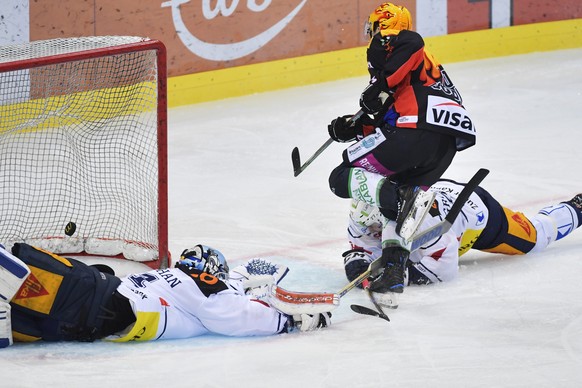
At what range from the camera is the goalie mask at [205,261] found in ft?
12.3

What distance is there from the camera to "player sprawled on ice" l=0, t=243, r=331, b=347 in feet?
11.1

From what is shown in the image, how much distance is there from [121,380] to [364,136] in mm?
1563

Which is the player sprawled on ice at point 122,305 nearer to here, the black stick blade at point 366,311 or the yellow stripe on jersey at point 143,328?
the yellow stripe on jersey at point 143,328

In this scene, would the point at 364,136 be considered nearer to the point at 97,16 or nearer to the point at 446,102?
the point at 446,102

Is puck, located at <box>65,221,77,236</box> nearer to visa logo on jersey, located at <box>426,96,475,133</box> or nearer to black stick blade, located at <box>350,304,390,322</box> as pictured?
black stick blade, located at <box>350,304,390,322</box>

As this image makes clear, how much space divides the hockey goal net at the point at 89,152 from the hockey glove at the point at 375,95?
72 centimetres

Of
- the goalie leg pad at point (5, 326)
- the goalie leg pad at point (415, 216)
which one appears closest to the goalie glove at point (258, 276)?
the goalie leg pad at point (415, 216)

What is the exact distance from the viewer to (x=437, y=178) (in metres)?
4.34

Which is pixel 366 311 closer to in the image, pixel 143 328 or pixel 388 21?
pixel 143 328

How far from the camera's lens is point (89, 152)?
471 centimetres

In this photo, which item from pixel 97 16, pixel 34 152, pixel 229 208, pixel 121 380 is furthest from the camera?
pixel 97 16

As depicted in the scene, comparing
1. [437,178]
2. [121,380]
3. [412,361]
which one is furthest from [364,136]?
[121,380]

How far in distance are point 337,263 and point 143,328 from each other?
119 centimetres

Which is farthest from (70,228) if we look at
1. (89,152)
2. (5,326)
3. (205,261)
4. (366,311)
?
(366,311)
